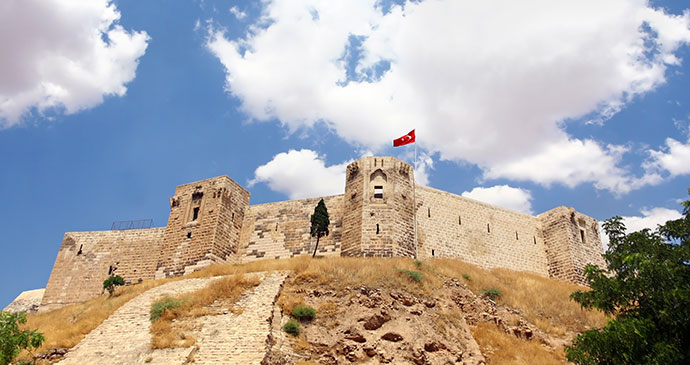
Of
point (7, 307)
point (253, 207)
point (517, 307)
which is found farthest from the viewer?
point (7, 307)

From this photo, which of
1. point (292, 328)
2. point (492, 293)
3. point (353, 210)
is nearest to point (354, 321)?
point (292, 328)

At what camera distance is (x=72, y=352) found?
60.0ft

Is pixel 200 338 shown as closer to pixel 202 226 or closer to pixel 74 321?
pixel 74 321

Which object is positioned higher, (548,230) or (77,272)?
(548,230)

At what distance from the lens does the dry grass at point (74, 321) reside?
62.8 ft

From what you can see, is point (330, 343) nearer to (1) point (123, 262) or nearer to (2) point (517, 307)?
(2) point (517, 307)

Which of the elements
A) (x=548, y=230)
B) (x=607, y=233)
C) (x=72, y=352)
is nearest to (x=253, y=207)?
(x=72, y=352)

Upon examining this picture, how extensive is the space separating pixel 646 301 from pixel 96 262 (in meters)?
31.5

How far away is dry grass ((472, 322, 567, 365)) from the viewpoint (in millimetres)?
18828

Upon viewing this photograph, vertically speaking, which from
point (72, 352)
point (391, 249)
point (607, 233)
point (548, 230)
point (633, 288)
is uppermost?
point (548, 230)

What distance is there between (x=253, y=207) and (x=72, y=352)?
598 inches

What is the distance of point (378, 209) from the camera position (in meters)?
27.0

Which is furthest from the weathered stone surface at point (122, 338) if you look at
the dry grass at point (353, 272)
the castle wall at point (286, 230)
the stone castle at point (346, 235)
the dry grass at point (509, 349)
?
the dry grass at point (509, 349)

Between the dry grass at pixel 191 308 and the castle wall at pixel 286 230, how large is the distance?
7826 millimetres
